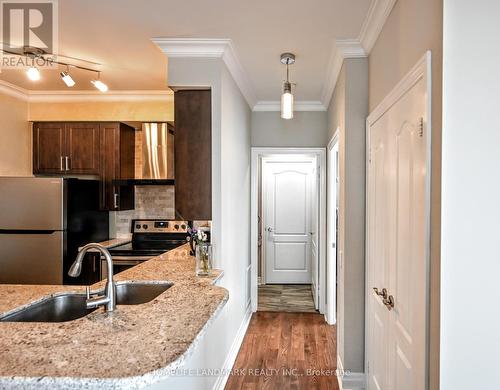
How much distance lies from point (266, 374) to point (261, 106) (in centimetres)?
294

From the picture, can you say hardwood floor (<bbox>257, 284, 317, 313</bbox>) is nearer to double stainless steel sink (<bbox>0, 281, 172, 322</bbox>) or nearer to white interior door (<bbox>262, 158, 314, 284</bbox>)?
white interior door (<bbox>262, 158, 314, 284</bbox>)

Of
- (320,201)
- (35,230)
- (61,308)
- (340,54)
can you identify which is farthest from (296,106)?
(61,308)

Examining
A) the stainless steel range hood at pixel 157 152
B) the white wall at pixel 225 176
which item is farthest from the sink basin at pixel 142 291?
the stainless steel range hood at pixel 157 152

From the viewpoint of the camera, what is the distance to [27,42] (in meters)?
2.74

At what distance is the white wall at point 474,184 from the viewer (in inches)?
49.9

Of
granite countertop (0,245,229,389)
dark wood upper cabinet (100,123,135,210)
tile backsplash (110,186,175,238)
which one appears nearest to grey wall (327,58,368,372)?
granite countertop (0,245,229,389)

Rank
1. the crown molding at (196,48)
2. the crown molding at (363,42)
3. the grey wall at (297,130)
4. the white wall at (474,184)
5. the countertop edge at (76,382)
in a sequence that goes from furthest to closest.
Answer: the grey wall at (297,130) → the crown molding at (196,48) → the crown molding at (363,42) → the white wall at (474,184) → the countertop edge at (76,382)

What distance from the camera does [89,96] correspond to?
4172mm

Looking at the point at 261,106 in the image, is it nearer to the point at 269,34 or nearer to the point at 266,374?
the point at 269,34

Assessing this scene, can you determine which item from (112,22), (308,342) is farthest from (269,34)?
(308,342)

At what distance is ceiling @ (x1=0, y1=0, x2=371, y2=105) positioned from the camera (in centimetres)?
218

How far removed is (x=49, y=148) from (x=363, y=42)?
345cm

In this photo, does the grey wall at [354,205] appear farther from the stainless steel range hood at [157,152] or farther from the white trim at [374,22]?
the stainless steel range hood at [157,152]

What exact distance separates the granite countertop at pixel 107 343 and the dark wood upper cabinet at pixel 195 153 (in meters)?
1.00
